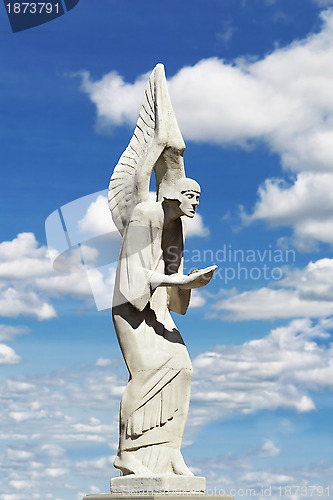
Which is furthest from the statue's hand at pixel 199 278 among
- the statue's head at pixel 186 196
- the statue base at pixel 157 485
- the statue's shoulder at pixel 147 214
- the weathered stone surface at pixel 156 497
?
the weathered stone surface at pixel 156 497

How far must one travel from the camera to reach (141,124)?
12641mm

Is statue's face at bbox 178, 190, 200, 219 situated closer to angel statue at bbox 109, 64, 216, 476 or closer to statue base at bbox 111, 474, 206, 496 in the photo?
angel statue at bbox 109, 64, 216, 476

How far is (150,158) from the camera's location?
12.1 meters

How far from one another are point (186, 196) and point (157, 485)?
4.15 m

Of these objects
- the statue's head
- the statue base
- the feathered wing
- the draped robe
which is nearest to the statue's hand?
the draped robe

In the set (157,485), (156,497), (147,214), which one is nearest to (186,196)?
(147,214)

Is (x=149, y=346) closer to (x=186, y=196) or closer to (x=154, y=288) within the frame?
(x=154, y=288)

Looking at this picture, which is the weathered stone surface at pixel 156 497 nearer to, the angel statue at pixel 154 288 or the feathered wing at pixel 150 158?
the angel statue at pixel 154 288

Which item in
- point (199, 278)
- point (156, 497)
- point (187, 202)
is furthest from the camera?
point (187, 202)

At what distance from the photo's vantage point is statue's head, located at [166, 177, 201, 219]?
11578 millimetres

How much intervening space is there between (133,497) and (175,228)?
4010 mm

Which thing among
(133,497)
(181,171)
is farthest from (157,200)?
(133,497)

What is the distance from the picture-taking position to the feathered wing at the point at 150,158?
475 inches

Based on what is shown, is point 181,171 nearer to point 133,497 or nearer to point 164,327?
point 164,327
